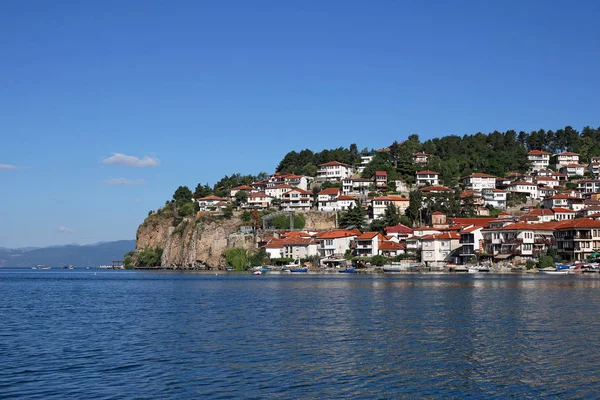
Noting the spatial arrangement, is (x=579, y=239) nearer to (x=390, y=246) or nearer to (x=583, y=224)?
(x=583, y=224)

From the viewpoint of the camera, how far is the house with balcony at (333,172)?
471ft

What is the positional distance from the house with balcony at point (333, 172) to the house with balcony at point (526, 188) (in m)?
35.1

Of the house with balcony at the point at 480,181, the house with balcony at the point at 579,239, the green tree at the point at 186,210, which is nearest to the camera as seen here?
the house with balcony at the point at 579,239

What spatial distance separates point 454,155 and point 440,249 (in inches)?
2356

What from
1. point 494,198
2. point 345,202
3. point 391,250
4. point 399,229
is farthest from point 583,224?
point 345,202

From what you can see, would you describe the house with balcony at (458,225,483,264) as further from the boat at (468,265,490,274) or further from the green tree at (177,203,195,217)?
the green tree at (177,203,195,217)

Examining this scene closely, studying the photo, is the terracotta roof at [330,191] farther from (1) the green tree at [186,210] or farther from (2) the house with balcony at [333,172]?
(1) the green tree at [186,210]

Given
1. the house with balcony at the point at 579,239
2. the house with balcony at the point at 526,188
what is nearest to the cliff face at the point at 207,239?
the house with balcony at the point at 526,188

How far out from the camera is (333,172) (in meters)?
144

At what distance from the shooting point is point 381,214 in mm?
119000

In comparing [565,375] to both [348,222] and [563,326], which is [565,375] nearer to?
[563,326]

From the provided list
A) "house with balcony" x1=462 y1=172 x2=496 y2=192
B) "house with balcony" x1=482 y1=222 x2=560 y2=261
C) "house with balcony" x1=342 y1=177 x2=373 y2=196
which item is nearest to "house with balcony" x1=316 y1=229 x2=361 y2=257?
"house with balcony" x1=482 y1=222 x2=560 y2=261

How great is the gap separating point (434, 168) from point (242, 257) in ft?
160

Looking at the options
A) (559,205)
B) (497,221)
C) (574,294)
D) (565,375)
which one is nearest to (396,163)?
(559,205)
